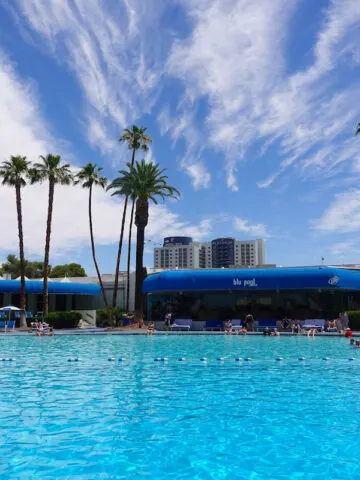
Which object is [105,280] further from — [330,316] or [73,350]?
[73,350]

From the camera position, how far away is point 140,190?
4078 centimetres

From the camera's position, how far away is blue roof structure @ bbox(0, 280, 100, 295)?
43.6m

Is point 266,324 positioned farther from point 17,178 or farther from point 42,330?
point 17,178

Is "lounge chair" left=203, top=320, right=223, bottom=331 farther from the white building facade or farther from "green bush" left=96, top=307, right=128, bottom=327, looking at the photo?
the white building facade

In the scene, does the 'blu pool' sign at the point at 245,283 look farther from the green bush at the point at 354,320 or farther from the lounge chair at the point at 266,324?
the green bush at the point at 354,320

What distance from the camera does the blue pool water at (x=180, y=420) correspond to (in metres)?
6.79

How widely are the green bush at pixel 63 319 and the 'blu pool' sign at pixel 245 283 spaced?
14.3 meters

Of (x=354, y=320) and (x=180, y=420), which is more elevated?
(x=354, y=320)

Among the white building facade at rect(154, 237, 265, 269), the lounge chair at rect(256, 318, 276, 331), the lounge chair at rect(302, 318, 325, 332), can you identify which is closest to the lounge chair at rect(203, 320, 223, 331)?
the lounge chair at rect(256, 318, 276, 331)

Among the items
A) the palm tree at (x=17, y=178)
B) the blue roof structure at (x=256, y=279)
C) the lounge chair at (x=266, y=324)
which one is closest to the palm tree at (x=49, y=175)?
the palm tree at (x=17, y=178)

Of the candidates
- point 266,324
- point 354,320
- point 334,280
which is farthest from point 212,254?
point 354,320

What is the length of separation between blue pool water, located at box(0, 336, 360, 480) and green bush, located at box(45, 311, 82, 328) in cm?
2266

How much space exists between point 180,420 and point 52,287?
3791 cm

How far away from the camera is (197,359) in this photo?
19.0 meters
